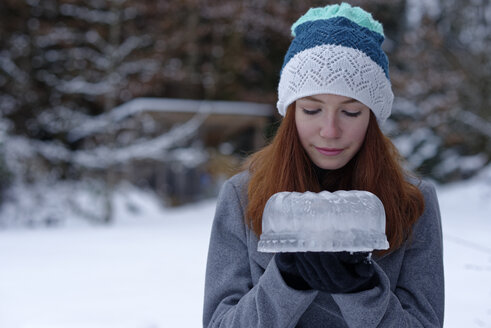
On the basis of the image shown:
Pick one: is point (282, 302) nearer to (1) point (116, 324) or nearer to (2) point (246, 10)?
(1) point (116, 324)

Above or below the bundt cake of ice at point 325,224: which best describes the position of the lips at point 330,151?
above

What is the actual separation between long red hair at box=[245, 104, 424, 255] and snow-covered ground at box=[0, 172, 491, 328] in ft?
2.89

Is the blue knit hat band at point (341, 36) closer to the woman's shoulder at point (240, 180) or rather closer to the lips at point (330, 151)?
the lips at point (330, 151)

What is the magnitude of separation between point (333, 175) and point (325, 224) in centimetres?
47

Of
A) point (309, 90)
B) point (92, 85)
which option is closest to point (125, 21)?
point (92, 85)

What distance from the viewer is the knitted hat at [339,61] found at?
1.21 m

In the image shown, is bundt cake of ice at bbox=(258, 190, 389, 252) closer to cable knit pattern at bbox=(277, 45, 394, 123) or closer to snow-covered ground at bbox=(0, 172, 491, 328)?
cable knit pattern at bbox=(277, 45, 394, 123)

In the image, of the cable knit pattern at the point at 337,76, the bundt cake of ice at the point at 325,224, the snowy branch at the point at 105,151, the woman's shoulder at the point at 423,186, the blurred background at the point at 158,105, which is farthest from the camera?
the snowy branch at the point at 105,151

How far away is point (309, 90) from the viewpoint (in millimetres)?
1226

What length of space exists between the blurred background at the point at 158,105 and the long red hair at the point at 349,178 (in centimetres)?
571

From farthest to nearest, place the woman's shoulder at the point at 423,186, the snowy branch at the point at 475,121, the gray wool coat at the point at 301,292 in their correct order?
the snowy branch at the point at 475,121, the woman's shoulder at the point at 423,186, the gray wool coat at the point at 301,292

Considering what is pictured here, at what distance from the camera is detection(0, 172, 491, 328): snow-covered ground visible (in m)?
2.45

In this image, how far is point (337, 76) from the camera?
47.4 inches

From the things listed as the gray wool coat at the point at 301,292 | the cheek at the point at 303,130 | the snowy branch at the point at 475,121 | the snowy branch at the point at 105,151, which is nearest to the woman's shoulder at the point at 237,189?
the gray wool coat at the point at 301,292
